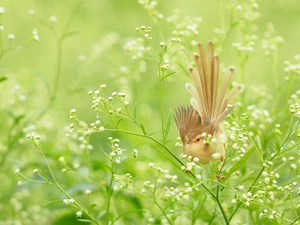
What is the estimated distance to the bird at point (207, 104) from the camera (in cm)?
205

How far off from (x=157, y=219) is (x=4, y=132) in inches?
61.0

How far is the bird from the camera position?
6.74 ft

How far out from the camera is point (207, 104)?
82.7 inches

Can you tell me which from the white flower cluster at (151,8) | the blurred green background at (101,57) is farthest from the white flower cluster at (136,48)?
the blurred green background at (101,57)

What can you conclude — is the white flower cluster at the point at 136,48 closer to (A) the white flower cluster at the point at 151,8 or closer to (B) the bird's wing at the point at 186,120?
(A) the white flower cluster at the point at 151,8

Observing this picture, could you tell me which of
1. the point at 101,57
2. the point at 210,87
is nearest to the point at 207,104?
Result: the point at 210,87

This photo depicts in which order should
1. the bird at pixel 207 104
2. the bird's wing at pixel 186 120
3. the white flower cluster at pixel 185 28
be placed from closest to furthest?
the bird at pixel 207 104, the bird's wing at pixel 186 120, the white flower cluster at pixel 185 28

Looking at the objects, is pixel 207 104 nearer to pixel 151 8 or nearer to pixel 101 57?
pixel 151 8

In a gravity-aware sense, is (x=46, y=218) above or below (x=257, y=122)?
below

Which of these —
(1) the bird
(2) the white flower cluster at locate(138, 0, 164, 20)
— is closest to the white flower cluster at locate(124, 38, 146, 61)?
(2) the white flower cluster at locate(138, 0, 164, 20)

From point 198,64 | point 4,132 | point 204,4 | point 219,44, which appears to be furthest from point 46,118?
point 204,4

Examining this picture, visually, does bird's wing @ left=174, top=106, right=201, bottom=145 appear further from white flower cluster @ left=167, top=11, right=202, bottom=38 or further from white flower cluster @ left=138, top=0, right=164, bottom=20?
white flower cluster @ left=138, top=0, right=164, bottom=20

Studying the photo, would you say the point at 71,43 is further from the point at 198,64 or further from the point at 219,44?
the point at 198,64

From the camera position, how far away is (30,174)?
3.14 metres
